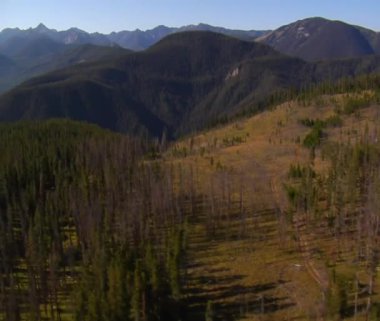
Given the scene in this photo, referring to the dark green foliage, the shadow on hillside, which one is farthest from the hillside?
the dark green foliage

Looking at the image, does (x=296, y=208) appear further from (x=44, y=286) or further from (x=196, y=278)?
(x=44, y=286)

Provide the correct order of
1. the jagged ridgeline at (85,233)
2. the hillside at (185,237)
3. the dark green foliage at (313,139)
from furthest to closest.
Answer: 1. the dark green foliage at (313,139)
2. the hillside at (185,237)
3. the jagged ridgeline at (85,233)

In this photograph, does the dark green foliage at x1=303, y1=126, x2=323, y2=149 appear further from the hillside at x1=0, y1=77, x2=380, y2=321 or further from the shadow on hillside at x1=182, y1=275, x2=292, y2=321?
the shadow on hillside at x1=182, y1=275, x2=292, y2=321

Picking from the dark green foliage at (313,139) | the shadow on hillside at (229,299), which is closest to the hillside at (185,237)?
the shadow on hillside at (229,299)

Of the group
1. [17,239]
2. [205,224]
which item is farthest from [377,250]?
[17,239]

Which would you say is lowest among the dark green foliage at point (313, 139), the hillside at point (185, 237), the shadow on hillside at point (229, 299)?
the shadow on hillside at point (229, 299)

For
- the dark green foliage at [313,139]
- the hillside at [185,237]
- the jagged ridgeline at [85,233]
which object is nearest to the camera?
the jagged ridgeline at [85,233]

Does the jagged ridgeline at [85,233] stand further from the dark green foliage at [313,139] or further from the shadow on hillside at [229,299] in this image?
the dark green foliage at [313,139]
